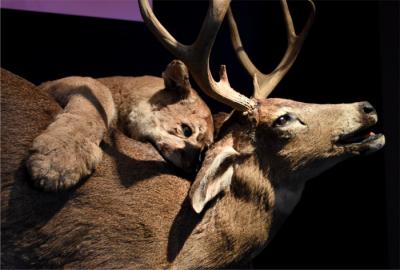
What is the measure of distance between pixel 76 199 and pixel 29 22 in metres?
0.82

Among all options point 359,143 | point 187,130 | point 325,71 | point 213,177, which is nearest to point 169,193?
point 213,177

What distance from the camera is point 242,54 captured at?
1.69 m

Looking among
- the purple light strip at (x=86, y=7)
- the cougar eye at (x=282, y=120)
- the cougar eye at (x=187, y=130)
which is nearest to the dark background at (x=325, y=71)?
the purple light strip at (x=86, y=7)

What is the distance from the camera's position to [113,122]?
130 centimetres

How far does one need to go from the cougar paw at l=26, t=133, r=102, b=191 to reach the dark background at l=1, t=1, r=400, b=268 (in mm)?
752

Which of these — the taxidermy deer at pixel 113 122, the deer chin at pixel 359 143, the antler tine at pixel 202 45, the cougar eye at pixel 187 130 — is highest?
the antler tine at pixel 202 45

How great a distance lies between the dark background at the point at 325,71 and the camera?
5.77 feet

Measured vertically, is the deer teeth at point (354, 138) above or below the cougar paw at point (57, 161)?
below

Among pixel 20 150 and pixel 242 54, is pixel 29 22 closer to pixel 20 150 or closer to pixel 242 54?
pixel 20 150

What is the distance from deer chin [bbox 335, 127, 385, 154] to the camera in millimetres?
1358

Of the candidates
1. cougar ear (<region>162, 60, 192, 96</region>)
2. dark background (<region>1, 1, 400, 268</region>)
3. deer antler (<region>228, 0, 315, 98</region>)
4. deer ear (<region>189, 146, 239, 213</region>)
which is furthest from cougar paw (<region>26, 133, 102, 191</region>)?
deer antler (<region>228, 0, 315, 98</region>)

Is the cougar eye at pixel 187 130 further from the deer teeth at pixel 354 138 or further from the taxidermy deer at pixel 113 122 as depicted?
the deer teeth at pixel 354 138

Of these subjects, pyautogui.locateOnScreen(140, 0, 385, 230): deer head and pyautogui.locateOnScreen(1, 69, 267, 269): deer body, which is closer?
pyautogui.locateOnScreen(1, 69, 267, 269): deer body

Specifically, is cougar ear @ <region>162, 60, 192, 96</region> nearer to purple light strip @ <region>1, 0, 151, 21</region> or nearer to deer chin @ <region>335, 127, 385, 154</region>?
purple light strip @ <region>1, 0, 151, 21</region>
